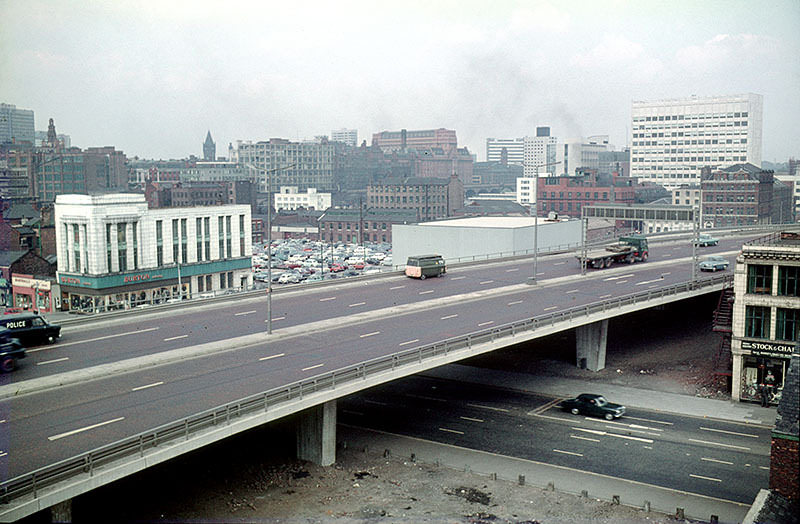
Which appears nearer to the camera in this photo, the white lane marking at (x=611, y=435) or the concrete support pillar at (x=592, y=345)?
the white lane marking at (x=611, y=435)

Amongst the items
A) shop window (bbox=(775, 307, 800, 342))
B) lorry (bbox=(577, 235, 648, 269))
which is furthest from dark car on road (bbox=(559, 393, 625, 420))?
lorry (bbox=(577, 235, 648, 269))

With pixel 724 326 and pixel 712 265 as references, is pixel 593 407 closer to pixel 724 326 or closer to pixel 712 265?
pixel 724 326

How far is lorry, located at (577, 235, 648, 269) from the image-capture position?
66.1 metres

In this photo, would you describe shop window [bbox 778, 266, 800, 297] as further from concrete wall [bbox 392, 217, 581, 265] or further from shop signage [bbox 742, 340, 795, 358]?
concrete wall [bbox 392, 217, 581, 265]

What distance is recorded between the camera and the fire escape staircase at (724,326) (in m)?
49.2

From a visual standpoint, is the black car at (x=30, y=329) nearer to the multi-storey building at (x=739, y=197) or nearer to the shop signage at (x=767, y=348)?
the shop signage at (x=767, y=348)

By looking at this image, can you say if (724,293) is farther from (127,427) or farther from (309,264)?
(309,264)

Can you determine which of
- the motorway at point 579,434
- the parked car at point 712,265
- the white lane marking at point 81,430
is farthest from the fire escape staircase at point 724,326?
the white lane marking at point 81,430

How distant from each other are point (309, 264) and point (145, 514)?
335 feet

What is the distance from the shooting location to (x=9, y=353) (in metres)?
31.2

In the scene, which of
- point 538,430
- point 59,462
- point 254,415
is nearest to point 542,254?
point 538,430

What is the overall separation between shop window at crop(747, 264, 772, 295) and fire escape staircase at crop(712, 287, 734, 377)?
2.89 m

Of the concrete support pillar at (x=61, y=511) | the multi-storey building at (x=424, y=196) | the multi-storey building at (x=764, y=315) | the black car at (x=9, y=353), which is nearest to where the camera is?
the concrete support pillar at (x=61, y=511)

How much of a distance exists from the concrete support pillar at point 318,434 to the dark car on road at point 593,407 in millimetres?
14751
